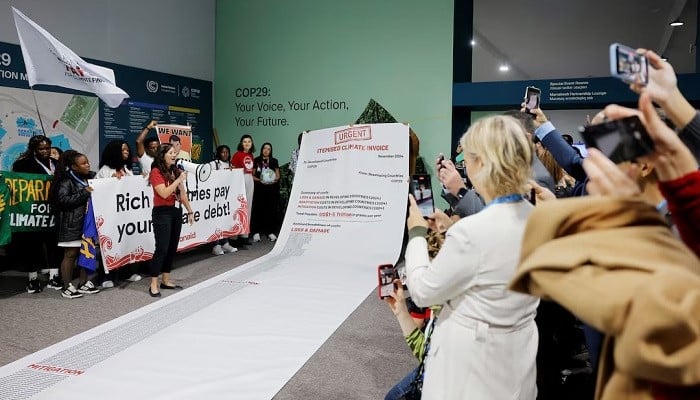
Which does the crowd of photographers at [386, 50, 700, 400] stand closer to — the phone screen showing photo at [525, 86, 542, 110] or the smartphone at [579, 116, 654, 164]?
the smartphone at [579, 116, 654, 164]

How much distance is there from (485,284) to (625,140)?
0.67m

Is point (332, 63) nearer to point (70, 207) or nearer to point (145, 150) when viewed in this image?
point (145, 150)

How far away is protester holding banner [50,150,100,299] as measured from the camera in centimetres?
463

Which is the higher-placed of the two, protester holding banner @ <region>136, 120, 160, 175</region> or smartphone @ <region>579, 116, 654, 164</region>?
protester holding banner @ <region>136, 120, 160, 175</region>

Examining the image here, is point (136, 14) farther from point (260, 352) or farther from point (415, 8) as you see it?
point (260, 352)

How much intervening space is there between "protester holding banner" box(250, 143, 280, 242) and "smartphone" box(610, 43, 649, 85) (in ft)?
22.5

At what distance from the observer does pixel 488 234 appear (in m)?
1.38

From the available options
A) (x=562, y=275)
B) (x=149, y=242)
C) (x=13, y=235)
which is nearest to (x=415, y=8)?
(x=149, y=242)

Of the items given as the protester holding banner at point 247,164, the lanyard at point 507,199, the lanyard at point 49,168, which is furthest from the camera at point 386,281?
the protester holding banner at point 247,164

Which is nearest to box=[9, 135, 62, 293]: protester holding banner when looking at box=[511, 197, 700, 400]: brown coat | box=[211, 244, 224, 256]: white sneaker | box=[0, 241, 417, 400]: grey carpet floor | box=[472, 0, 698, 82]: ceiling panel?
box=[0, 241, 417, 400]: grey carpet floor

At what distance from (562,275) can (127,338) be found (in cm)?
351

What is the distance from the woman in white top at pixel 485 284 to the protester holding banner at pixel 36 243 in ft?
14.5

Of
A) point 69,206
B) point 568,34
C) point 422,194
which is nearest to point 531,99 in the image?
point 422,194

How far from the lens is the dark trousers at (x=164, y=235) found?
184 inches
